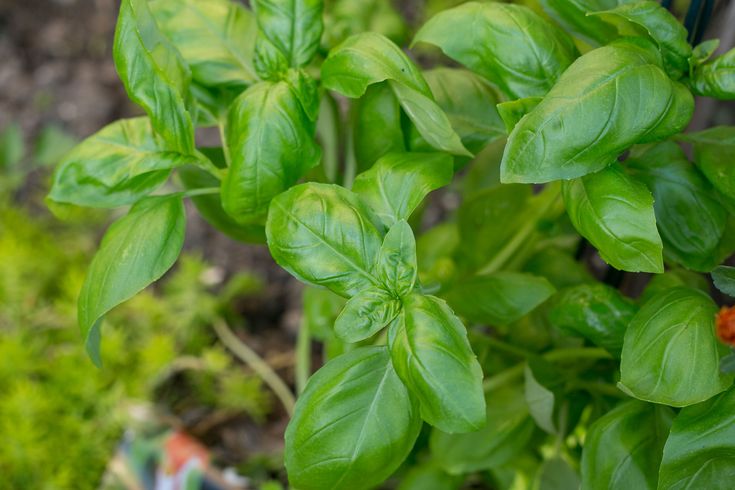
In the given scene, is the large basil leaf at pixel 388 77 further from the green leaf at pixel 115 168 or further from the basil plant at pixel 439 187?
the green leaf at pixel 115 168

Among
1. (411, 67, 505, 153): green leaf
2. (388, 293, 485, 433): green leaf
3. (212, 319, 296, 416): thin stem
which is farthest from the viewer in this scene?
(212, 319, 296, 416): thin stem

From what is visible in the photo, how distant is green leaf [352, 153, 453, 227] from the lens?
0.61 m

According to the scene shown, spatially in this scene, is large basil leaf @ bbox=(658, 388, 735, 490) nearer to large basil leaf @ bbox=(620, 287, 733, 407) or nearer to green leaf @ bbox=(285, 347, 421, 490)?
large basil leaf @ bbox=(620, 287, 733, 407)

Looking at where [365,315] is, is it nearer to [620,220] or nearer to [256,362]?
[620,220]

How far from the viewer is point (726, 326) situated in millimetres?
582

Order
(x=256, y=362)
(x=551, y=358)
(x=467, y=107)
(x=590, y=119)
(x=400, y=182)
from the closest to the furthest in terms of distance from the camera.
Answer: (x=590, y=119)
(x=400, y=182)
(x=467, y=107)
(x=551, y=358)
(x=256, y=362)

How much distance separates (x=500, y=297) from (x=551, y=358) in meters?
0.14

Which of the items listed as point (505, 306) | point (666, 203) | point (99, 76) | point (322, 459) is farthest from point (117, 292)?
point (99, 76)

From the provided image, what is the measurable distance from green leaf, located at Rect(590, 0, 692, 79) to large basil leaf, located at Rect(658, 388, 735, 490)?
25cm

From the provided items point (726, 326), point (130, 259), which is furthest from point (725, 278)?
point (130, 259)

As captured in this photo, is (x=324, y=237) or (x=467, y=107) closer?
(x=324, y=237)

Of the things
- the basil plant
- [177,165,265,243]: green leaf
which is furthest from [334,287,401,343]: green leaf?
[177,165,265,243]: green leaf

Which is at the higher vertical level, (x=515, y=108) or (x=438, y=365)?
(x=515, y=108)

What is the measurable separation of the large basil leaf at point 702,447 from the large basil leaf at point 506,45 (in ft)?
0.91
